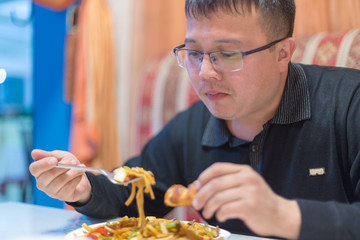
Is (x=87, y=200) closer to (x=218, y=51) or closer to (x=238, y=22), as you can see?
(x=218, y=51)

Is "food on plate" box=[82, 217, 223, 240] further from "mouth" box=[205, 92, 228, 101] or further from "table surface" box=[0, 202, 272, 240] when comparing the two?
"mouth" box=[205, 92, 228, 101]

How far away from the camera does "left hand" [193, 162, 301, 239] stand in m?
0.84

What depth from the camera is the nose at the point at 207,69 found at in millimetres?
1262

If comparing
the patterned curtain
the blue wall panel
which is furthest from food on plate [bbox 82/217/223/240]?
the blue wall panel

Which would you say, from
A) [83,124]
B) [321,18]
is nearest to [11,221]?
[83,124]

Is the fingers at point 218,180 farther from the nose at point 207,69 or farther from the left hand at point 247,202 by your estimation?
the nose at point 207,69

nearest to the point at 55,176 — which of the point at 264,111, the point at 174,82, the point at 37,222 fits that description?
the point at 37,222

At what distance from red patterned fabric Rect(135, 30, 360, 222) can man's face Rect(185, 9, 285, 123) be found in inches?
22.7

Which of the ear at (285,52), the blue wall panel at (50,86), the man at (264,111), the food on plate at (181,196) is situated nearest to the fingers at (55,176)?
the man at (264,111)

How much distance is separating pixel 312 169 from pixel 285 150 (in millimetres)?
110

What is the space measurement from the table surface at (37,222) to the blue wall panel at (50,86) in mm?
1649

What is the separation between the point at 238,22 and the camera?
1.25 metres

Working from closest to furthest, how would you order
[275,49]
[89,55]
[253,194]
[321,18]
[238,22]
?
[253,194] < [238,22] < [275,49] < [321,18] < [89,55]

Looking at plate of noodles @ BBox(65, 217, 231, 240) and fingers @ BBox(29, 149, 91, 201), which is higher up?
fingers @ BBox(29, 149, 91, 201)
